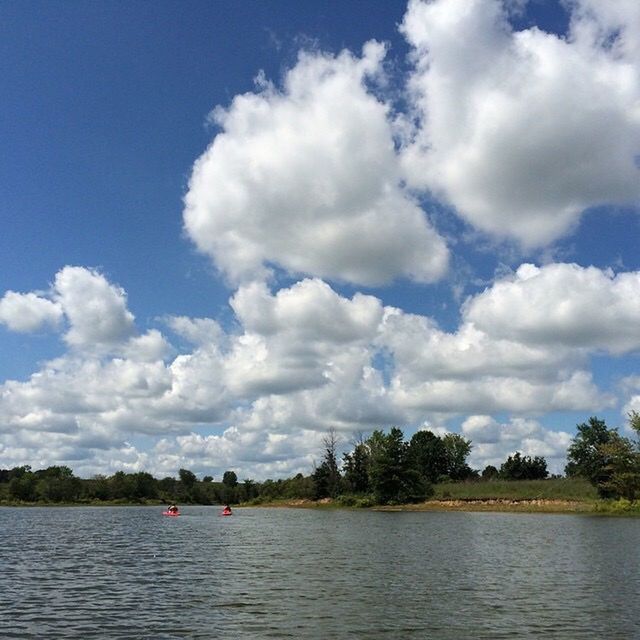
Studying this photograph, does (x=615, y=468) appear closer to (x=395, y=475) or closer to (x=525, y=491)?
(x=525, y=491)

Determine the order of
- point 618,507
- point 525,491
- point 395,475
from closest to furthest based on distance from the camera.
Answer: point 618,507 < point 525,491 < point 395,475

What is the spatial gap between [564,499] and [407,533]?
2523 inches

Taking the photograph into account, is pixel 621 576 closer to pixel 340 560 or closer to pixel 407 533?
pixel 340 560

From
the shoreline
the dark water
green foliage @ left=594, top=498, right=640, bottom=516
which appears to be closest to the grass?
the shoreline

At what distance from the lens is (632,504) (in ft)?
356

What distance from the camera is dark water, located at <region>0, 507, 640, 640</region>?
88.5 feet

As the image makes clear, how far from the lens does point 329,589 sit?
120ft

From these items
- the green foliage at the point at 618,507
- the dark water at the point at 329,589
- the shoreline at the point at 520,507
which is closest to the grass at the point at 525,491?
the shoreline at the point at 520,507

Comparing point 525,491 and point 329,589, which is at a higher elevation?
point 525,491

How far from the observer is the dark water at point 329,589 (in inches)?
1062

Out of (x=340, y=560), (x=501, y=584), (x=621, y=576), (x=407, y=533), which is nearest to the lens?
(x=501, y=584)

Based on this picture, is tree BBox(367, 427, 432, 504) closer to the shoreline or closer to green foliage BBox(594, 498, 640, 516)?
the shoreline

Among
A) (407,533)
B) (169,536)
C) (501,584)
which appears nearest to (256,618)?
(501,584)

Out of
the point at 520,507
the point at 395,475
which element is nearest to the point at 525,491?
the point at 520,507
